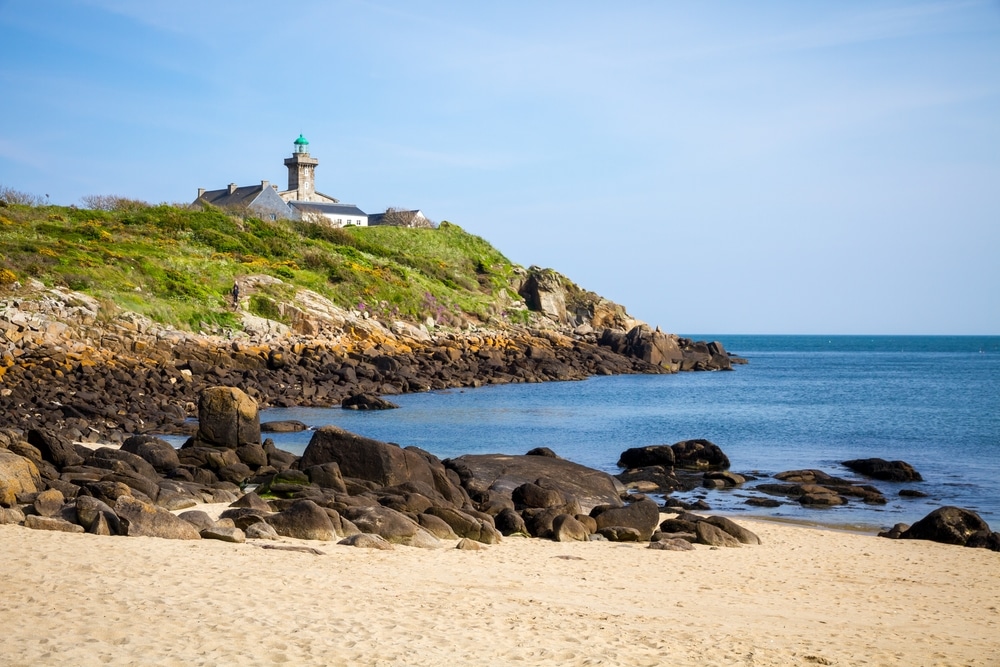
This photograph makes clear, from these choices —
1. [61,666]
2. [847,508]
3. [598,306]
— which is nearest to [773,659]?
[61,666]

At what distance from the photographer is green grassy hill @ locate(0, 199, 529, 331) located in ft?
141

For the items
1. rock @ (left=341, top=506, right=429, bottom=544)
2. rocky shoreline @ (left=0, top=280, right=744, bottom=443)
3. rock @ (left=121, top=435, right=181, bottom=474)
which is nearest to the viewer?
rock @ (left=341, top=506, right=429, bottom=544)

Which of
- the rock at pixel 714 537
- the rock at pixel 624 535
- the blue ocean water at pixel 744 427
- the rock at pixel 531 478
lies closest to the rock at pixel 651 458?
the blue ocean water at pixel 744 427

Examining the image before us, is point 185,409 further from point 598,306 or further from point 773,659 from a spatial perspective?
point 598,306

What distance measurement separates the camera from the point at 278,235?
205ft

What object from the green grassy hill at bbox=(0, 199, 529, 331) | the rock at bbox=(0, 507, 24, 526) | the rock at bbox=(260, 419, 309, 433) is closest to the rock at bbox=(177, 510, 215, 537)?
the rock at bbox=(0, 507, 24, 526)

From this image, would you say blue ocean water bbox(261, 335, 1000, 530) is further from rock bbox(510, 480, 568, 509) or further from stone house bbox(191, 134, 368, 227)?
stone house bbox(191, 134, 368, 227)

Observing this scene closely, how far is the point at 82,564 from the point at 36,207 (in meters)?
50.7

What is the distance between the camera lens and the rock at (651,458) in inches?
994

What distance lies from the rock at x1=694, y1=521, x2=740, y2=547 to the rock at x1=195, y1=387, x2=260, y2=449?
10.8m

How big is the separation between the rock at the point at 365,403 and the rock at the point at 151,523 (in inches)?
942

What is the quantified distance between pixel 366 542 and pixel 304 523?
1.05m

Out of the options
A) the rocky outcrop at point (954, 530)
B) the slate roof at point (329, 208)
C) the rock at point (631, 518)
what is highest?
the slate roof at point (329, 208)

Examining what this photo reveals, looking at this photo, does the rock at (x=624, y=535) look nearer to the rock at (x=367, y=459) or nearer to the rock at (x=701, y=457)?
the rock at (x=367, y=459)
